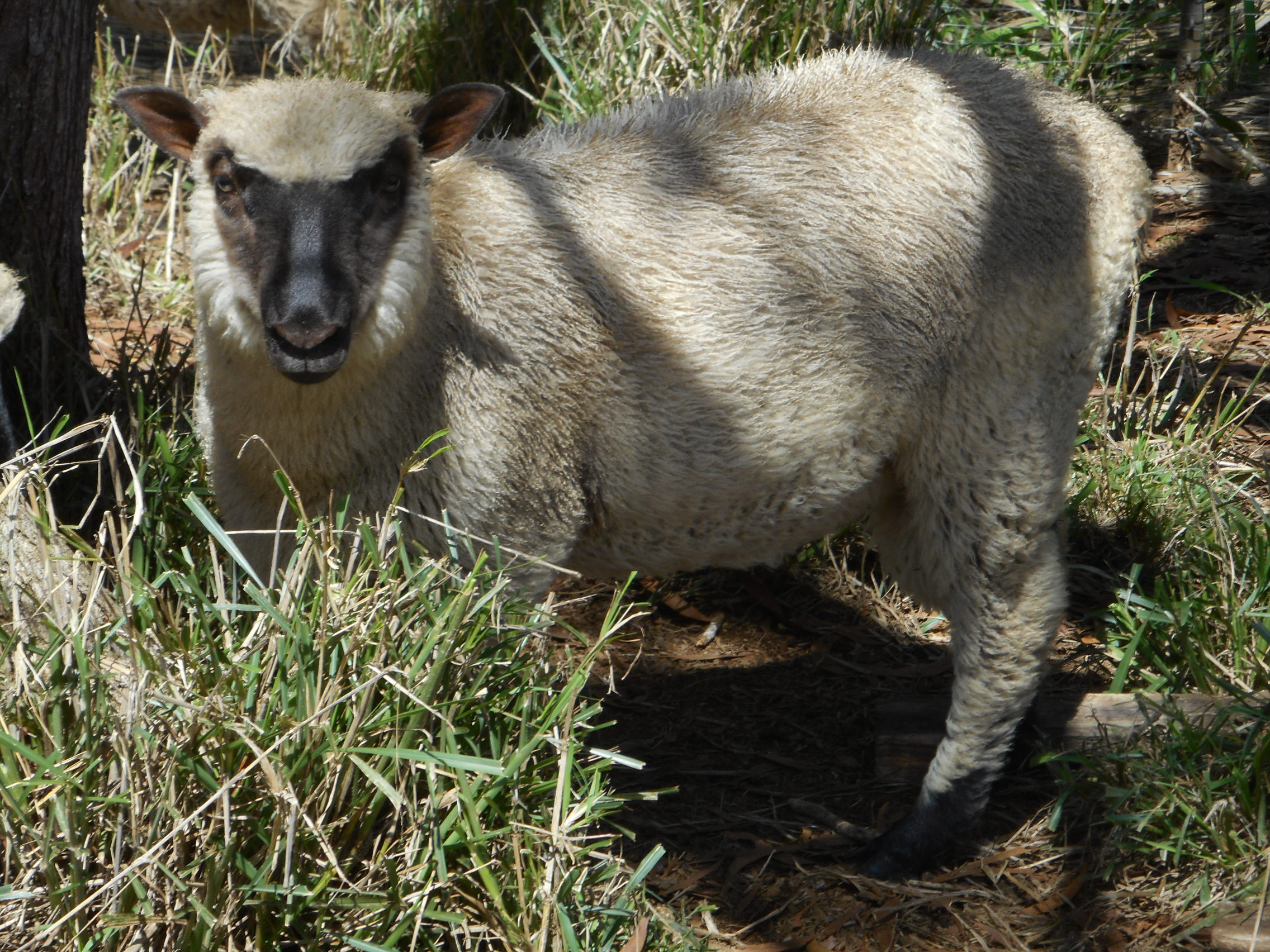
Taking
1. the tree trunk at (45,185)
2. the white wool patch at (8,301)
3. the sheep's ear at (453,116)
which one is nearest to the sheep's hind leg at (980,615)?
the sheep's ear at (453,116)

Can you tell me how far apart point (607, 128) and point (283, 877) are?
2286 mm

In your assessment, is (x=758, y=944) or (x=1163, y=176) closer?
(x=758, y=944)

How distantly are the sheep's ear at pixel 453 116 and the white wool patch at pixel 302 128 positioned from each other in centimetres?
12

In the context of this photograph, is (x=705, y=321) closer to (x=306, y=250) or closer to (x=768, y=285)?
(x=768, y=285)

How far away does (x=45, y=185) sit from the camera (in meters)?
3.95

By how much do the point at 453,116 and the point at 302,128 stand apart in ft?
1.52

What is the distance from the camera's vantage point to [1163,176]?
6.45 metres

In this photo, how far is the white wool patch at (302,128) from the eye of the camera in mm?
2760

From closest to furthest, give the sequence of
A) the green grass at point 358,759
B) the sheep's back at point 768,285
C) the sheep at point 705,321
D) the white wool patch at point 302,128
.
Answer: the green grass at point 358,759 < the white wool patch at point 302,128 < the sheep at point 705,321 < the sheep's back at point 768,285

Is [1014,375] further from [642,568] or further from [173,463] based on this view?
[173,463]

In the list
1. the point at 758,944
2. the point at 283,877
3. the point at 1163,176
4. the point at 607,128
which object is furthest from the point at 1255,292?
the point at 283,877

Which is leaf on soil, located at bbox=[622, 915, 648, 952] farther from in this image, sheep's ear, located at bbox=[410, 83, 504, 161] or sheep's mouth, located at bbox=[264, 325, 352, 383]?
sheep's ear, located at bbox=[410, 83, 504, 161]

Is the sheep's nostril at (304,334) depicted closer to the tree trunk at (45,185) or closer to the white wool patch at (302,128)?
the white wool patch at (302,128)

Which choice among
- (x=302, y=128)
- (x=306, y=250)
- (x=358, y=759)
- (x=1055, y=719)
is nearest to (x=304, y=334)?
(x=306, y=250)
